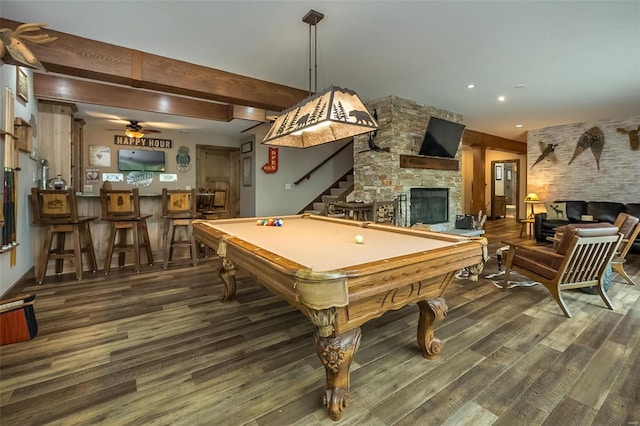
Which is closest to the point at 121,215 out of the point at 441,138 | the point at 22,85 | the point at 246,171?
the point at 22,85

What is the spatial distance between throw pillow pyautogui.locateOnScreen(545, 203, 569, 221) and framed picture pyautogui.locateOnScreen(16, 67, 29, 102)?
Answer: 8846 millimetres

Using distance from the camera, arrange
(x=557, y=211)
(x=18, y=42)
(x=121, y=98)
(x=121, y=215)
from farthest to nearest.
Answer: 1. (x=557, y=211)
2. (x=121, y=98)
3. (x=121, y=215)
4. (x=18, y=42)

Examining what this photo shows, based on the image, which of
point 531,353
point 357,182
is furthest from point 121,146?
point 531,353

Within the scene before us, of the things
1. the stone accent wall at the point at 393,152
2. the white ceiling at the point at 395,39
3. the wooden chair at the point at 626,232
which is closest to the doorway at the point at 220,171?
the stone accent wall at the point at 393,152

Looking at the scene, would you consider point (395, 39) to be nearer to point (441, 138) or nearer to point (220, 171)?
point (441, 138)

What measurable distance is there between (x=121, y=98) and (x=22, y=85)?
1248 mm

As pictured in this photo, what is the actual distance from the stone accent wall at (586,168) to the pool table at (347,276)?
7.04 metres

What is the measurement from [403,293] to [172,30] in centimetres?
322

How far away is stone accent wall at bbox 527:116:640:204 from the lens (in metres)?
6.18

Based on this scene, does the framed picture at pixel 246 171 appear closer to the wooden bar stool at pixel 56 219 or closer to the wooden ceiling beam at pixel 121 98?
the wooden ceiling beam at pixel 121 98

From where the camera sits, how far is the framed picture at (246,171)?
734 cm

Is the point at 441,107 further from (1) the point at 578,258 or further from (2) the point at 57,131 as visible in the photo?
(2) the point at 57,131

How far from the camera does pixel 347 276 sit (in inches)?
48.1

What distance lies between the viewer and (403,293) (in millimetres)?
1644
